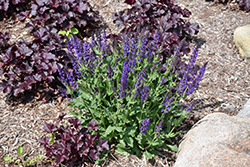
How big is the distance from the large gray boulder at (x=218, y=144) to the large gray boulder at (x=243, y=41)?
222 centimetres

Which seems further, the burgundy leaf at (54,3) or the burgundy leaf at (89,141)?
the burgundy leaf at (54,3)

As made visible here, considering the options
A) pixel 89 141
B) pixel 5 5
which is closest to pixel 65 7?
pixel 5 5

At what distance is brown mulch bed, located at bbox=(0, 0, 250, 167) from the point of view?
3001 millimetres

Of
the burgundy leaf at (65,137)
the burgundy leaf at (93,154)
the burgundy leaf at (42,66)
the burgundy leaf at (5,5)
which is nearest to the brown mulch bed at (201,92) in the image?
the burgundy leaf at (93,154)

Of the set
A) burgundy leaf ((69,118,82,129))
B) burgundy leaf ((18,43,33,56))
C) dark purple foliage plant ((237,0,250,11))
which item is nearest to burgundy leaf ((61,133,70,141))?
burgundy leaf ((69,118,82,129))

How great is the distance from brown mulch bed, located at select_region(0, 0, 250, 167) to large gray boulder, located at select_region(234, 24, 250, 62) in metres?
0.10

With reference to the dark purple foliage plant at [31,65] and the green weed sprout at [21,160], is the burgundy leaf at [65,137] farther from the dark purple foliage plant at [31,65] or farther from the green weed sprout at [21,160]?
the dark purple foliage plant at [31,65]

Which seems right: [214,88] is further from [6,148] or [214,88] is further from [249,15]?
[6,148]

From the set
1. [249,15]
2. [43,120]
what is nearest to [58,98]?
[43,120]

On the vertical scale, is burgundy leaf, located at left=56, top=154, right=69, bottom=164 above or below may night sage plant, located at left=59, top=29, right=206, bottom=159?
below

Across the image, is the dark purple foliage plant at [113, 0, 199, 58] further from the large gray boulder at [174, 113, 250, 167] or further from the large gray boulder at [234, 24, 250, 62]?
the large gray boulder at [174, 113, 250, 167]

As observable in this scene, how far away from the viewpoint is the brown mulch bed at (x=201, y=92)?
300 cm

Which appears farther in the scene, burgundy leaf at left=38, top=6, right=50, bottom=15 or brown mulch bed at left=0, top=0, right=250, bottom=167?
burgundy leaf at left=38, top=6, right=50, bottom=15

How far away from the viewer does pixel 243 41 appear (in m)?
4.34
